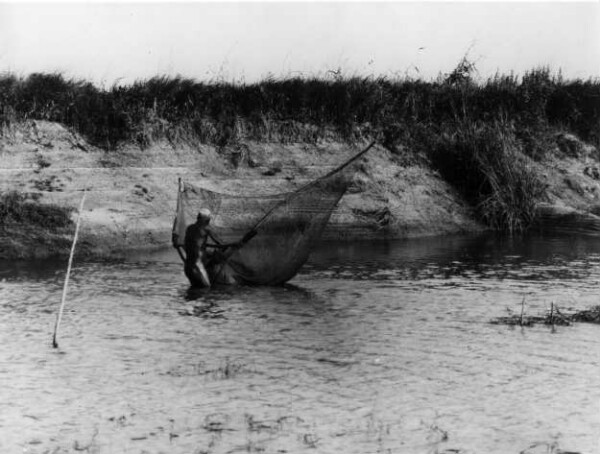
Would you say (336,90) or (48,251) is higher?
(336,90)

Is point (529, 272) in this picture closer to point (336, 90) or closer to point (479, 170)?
point (479, 170)

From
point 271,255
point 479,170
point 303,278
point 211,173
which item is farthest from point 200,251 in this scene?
point 479,170

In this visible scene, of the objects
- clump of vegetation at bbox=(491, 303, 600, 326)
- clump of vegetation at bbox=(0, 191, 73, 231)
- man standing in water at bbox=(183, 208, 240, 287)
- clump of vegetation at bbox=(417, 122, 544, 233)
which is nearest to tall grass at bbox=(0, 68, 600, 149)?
clump of vegetation at bbox=(417, 122, 544, 233)

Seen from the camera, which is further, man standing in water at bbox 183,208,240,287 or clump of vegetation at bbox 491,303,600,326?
man standing in water at bbox 183,208,240,287

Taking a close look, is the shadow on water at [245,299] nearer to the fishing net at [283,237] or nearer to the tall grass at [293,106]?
the fishing net at [283,237]

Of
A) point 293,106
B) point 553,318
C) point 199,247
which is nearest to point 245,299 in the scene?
point 199,247

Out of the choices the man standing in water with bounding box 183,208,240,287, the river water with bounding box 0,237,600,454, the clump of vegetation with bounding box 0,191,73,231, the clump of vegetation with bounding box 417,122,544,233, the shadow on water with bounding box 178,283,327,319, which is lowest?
the river water with bounding box 0,237,600,454

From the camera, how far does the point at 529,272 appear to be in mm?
15852

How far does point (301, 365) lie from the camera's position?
9281 mm

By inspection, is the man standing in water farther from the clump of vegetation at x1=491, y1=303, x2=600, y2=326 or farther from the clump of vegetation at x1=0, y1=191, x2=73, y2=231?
the clump of vegetation at x1=0, y1=191, x2=73, y2=231

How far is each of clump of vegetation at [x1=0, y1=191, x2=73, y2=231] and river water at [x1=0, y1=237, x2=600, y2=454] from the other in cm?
303

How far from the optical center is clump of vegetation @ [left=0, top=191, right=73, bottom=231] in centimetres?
1822

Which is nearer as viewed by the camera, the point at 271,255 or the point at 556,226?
the point at 271,255

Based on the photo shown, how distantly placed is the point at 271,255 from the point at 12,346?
4.75m
